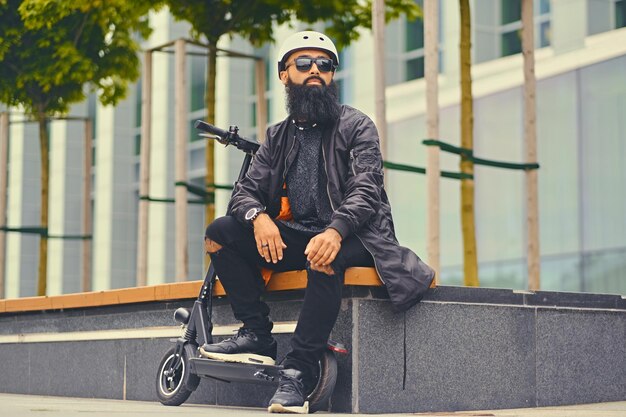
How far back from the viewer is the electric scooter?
20.8 feet

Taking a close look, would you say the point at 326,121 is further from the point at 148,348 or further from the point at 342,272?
the point at 148,348

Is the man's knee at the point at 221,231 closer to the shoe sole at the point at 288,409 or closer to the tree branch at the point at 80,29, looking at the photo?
the shoe sole at the point at 288,409

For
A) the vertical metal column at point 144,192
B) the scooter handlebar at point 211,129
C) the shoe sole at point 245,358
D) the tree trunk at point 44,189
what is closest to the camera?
the shoe sole at point 245,358

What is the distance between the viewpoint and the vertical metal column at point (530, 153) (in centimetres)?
999

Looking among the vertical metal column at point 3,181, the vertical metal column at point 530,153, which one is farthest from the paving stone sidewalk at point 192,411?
the vertical metal column at point 3,181

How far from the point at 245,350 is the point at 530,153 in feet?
14.4

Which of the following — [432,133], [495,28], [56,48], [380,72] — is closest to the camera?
[432,133]

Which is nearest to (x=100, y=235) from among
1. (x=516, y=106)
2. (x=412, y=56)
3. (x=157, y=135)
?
(x=157, y=135)

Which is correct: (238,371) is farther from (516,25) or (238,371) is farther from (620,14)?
(516,25)

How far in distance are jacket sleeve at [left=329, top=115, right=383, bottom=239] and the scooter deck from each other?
786mm

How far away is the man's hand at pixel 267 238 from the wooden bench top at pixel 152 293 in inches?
14.1

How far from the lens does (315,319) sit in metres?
6.06

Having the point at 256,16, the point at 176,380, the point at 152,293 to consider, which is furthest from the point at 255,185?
the point at 256,16

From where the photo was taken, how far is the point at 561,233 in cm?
2052
